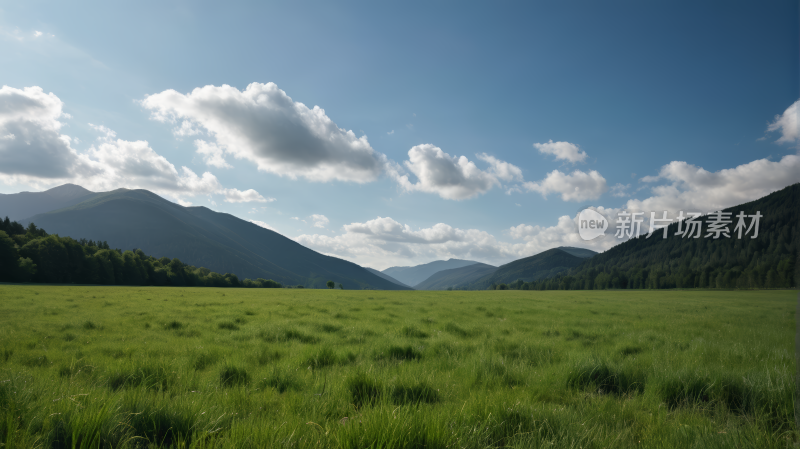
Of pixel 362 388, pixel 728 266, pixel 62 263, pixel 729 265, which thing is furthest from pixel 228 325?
pixel 729 265

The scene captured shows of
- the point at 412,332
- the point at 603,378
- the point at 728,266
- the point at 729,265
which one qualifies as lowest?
the point at 412,332

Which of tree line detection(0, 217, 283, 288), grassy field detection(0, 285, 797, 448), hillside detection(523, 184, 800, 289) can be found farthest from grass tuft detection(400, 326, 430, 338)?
hillside detection(523, 184, 800, 289)

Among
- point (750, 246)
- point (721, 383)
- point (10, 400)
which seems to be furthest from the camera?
point (750, 246)

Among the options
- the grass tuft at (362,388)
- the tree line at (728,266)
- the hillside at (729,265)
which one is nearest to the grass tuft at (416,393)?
the grass tuft at (362,388)

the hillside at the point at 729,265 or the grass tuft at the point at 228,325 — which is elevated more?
the hillside at the point at 729,265

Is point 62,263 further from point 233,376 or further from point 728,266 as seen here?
point 728,266

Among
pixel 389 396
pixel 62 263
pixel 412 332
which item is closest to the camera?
pixel 389 396

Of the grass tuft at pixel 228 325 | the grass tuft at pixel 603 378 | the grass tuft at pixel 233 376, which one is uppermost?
the grass tuft at pixel 603 378

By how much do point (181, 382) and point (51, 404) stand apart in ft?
6.37

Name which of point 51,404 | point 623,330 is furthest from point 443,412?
point 623,330

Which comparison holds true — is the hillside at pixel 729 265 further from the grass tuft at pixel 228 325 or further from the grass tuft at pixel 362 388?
the grass tuft at pixel 228 325

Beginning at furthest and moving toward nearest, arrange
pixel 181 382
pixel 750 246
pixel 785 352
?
pixel 750 246 → pixel 785 352 → pixel 181 382

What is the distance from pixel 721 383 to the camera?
4.29m

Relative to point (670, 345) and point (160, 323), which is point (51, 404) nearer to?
point (160, 323)
